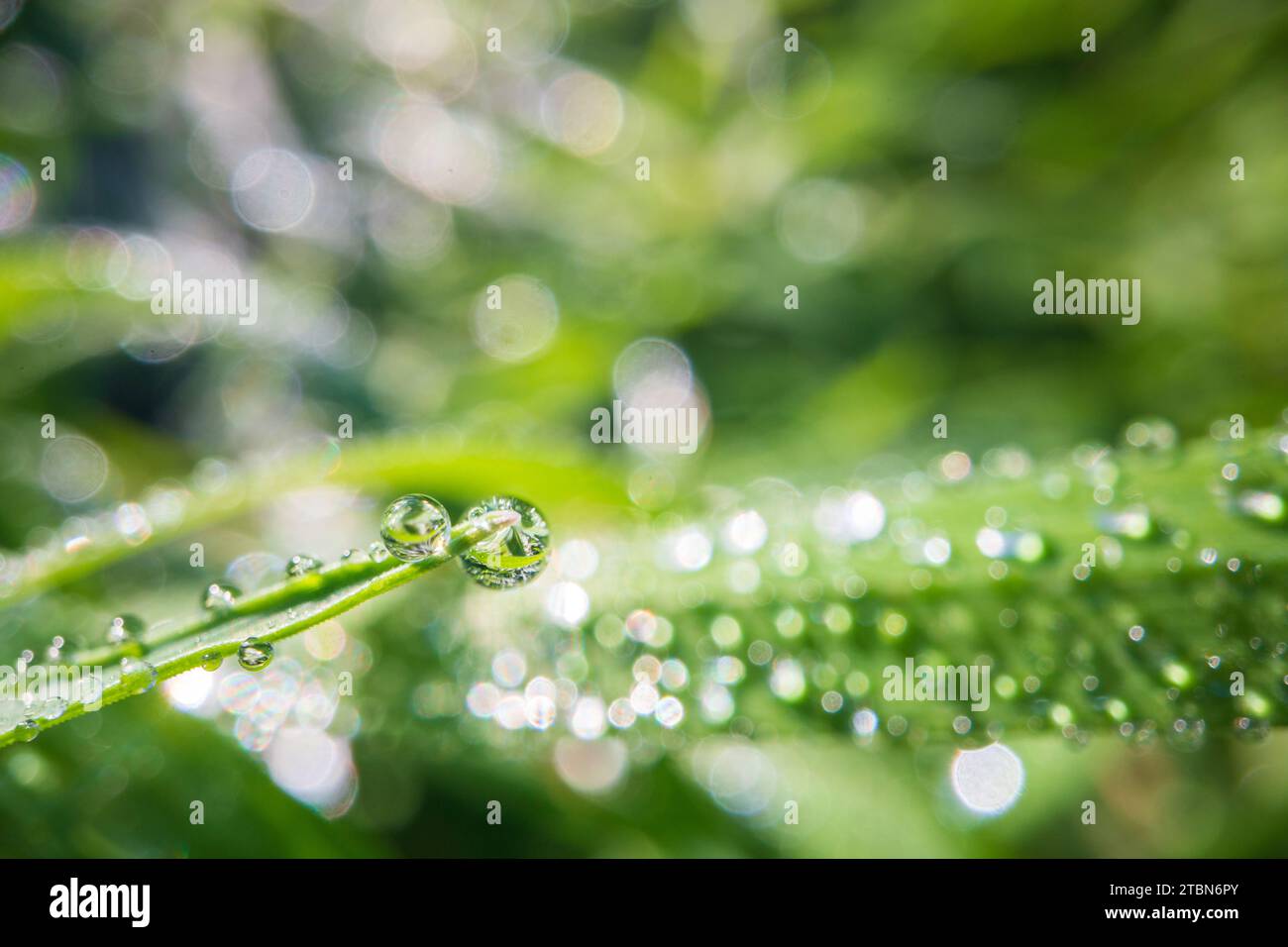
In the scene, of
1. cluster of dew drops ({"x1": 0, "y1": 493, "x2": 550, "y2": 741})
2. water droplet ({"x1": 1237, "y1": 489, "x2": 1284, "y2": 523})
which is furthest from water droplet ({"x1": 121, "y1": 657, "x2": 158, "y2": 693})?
water droplet ({"x1": 1237, "y1": 489, "x2": 1284, "y2": 523})

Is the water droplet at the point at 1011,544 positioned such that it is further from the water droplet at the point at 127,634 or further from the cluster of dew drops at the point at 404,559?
the water droplet at the point at 127,634

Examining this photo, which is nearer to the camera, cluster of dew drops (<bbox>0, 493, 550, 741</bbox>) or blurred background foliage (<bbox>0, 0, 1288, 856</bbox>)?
cluster of dew drops (<bbox>0, 493, 550, 741</bbox>)

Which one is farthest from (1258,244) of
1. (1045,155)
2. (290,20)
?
(290,20)

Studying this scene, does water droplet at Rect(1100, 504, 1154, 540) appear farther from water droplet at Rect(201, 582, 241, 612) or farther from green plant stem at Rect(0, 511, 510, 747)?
water droplet at Rect(201, 582, 241, 612)

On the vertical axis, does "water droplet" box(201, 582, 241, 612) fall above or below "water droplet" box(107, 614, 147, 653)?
above

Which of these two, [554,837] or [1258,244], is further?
[1258,244]

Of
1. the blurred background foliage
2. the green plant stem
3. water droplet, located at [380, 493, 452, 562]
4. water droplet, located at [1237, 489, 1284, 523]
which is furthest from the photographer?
the blurred background foliage
